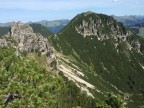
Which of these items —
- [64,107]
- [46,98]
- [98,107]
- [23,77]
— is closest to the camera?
[46,98]

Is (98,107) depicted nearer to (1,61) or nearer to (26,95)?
(26,95)

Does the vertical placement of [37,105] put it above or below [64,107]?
above

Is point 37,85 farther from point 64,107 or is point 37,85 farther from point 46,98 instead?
point 64,107

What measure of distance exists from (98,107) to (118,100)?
28.1 feet

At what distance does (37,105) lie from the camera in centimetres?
9362

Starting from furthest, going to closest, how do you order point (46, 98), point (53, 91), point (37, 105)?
point (53, 91) → point (46, 98) → point (37, 105)

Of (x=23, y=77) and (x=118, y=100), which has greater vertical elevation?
(x=23, y=77)

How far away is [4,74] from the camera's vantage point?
11394 cm

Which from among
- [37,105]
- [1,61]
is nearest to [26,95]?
[37,105]

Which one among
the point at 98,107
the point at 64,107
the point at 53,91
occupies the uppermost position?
the point at 53,91

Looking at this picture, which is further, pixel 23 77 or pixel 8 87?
pixel 23 77

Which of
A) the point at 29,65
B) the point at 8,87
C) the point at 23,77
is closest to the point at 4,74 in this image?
the point at 23,77

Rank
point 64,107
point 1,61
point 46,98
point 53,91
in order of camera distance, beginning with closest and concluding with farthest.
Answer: point 46,98, point 53,91, point 1,61, point 64,107

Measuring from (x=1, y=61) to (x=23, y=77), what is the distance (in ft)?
163
